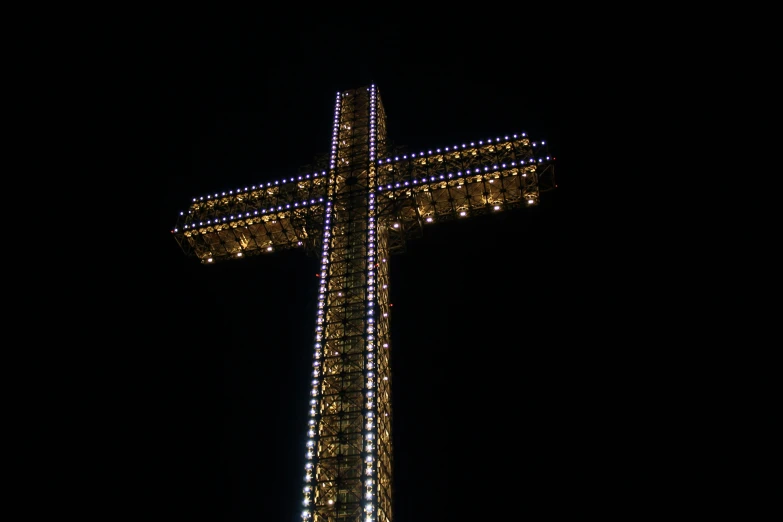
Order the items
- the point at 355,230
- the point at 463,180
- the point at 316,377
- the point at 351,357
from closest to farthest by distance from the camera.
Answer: the point at 316,377
the point at 351,357
the point at 355,230
the point at 463,180

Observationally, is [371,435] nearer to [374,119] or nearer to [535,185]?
[535,185]

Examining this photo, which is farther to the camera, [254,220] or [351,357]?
[254,220]

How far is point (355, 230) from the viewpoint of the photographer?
16391 mm

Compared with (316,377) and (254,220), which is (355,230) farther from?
(316,377)

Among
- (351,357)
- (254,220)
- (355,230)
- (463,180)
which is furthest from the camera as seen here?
(254,220)

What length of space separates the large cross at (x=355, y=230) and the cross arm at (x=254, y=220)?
30 mm

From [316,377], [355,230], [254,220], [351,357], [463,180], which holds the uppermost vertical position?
[463,180]

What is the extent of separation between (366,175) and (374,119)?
2.10m

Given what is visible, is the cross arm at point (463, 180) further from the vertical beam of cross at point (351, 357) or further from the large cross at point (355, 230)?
the vertical beam of cross at point (351, 357)

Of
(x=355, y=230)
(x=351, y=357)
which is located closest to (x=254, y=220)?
(x=355, y=230)

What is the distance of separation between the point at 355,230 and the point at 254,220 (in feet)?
9.58

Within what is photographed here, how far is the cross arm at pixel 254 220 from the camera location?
17.4 metres

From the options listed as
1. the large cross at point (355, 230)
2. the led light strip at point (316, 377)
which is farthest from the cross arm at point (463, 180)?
the led light strip at point (316, 377)

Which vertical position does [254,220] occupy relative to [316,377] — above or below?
above
